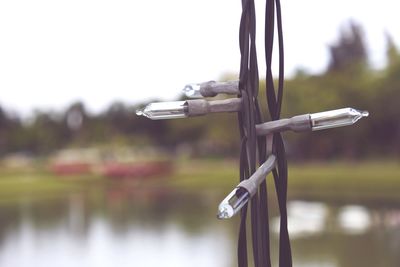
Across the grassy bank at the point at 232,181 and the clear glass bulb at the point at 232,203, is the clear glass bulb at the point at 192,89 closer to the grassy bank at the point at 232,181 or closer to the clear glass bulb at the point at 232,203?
the clear glass bulb at the point at 232,203

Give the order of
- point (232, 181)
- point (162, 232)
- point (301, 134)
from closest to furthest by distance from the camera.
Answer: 1. point (301, 134)
2. point (162, 232)
3. point (232, 181)

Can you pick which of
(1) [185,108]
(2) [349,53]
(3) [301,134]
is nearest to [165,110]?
(1) [185,108]

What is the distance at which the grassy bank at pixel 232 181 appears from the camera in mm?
2160

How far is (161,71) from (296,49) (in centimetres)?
75

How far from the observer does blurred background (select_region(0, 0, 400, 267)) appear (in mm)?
1914

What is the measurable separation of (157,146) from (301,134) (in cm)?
70

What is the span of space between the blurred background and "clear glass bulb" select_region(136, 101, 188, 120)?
4.46 ft

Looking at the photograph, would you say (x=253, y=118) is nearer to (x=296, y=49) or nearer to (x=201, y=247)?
(x=296, y=49)

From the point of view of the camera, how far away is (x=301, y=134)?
6.74 ft

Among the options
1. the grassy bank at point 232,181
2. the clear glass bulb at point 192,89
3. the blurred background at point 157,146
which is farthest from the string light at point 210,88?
the grassy bank at point 232,181

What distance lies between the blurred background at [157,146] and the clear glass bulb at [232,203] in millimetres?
1408

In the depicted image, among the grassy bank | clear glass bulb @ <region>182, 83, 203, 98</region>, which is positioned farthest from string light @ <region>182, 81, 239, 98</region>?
the grassy bank

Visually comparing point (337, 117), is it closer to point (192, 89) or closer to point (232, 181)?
point (192, 89)

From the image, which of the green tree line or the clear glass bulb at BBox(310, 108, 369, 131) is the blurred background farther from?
the clear glass bulb at BBox(310, 108, 369, 131)
